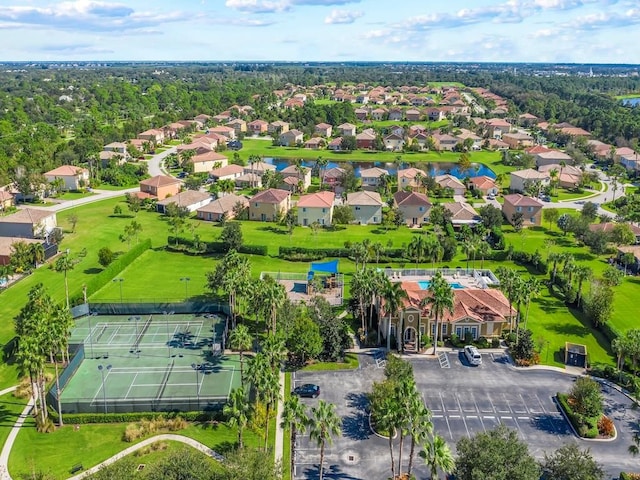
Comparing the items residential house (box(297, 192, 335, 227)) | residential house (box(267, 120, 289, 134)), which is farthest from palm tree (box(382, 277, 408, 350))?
residential house (box(267, 120, 289, 134))

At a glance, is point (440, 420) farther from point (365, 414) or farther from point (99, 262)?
point (99, 262)

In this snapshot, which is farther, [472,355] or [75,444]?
[472,355]

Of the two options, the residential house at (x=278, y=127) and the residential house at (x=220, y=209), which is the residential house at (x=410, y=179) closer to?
the residential house at (x=220, y=209)

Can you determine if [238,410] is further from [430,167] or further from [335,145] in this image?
[335,145]

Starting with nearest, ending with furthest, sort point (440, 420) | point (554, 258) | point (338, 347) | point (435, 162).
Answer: point (440, 420) < point (338, 347) < point (554, 258) < point (435, 162)

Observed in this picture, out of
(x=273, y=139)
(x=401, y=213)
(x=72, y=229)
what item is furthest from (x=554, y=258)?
(x=273, y=139)

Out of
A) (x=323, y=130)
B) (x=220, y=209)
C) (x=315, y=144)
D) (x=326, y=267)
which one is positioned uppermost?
(x=323, y=130)

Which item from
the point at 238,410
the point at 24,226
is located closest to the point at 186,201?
the point at 24,226
